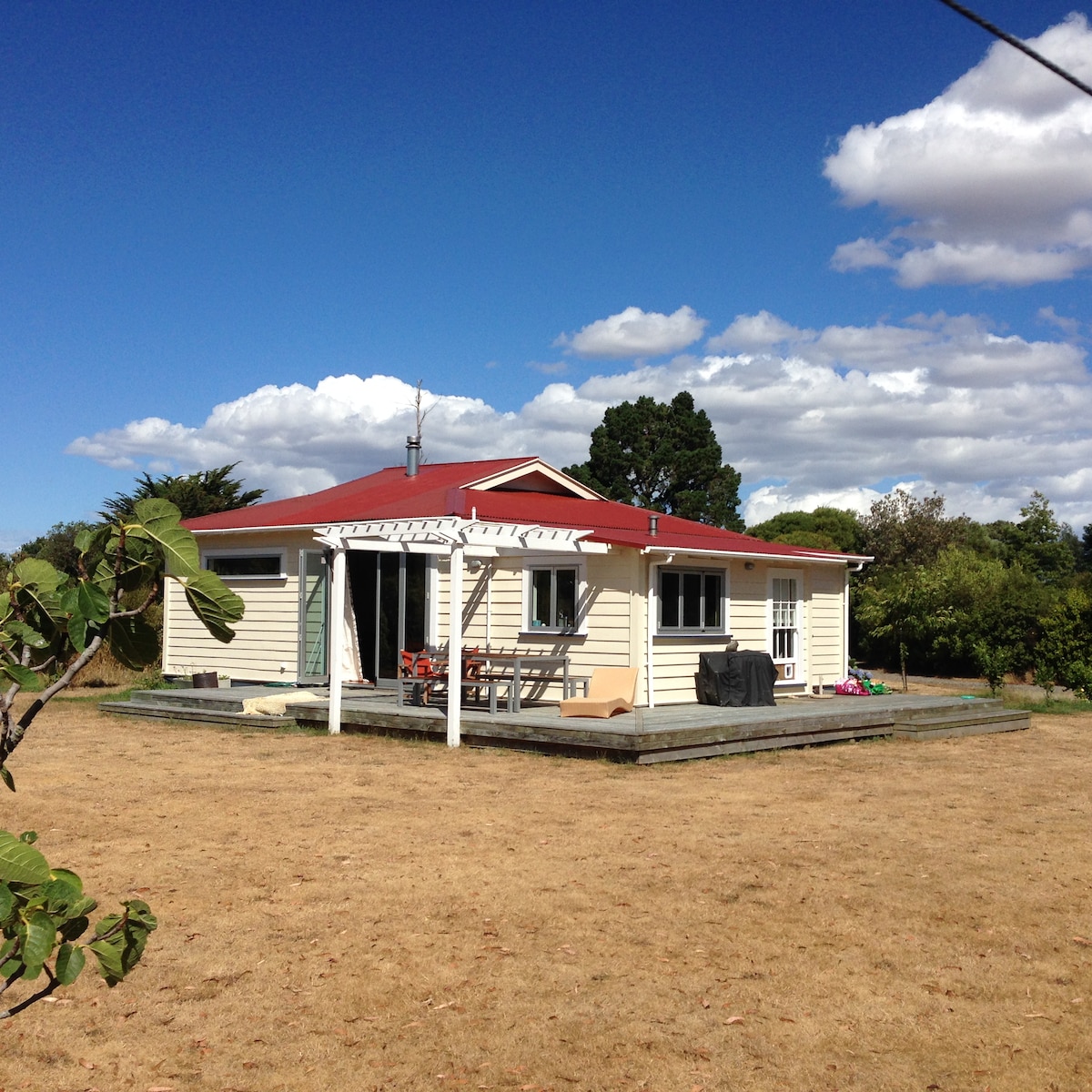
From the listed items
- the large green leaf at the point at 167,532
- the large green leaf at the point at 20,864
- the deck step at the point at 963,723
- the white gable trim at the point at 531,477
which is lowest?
the deck step at the point at 963,723

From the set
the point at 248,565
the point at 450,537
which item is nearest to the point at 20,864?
the point at 450,537

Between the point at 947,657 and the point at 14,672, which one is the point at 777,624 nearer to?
the point at 947,657

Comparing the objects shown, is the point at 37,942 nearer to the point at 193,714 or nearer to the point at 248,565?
the point at 193,714

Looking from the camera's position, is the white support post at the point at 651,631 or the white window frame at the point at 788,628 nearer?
the white support post at the point at 651,631

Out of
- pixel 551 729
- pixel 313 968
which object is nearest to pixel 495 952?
pixel 313 968

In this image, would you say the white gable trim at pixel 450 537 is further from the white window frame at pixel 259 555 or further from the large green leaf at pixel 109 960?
the large green leaf at pixel 109 960

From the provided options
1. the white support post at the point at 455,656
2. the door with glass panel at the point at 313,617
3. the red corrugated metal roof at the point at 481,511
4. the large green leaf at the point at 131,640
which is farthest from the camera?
the door with glass panel at the point at 313,617

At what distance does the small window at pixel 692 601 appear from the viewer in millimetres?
15271

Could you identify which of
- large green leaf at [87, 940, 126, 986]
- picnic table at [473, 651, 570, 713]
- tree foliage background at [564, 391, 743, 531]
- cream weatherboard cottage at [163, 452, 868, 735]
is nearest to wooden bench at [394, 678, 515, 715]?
picnic table at [473, 651, 570, 713]

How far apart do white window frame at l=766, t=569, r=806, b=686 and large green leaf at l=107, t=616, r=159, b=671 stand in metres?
15.1

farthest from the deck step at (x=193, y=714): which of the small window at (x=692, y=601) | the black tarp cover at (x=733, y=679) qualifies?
the black tarp cover at (x=733, y=679)

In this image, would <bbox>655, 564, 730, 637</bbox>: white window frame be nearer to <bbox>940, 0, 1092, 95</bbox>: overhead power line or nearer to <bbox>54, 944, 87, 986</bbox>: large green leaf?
<bbox>940, 0, 1092, 95</bbox>: overhead power line

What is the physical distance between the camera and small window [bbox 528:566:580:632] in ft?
50.8

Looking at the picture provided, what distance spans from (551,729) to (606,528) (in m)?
4.22
